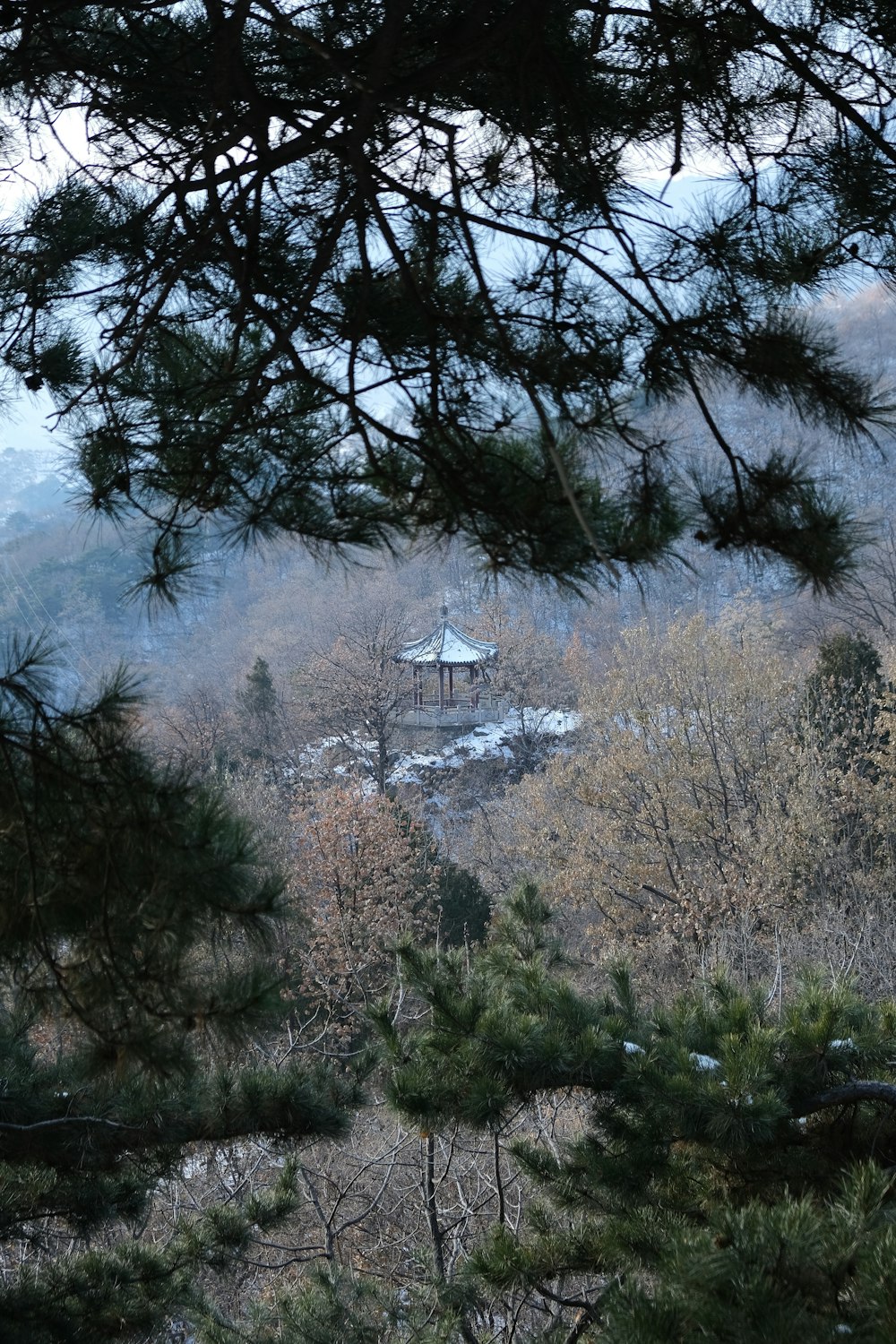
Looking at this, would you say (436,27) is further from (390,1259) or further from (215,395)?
(390,1259)

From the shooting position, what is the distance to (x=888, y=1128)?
2.30 m

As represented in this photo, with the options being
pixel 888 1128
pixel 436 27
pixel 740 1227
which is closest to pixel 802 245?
pixel 436 27

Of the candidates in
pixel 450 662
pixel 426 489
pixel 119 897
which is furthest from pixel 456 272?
pixel 450 662

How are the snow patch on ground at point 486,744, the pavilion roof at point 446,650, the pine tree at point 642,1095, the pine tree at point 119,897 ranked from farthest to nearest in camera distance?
→ the pavilion roof at point 446,650 → the snow patch on ground at point 486,744 → the pine tree at point 642,1095 → the pine tree at point 119,897

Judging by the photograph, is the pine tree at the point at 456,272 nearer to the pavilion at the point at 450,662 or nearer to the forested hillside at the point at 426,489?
the forested hillside at the point at 426,489

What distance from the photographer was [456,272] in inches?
71.5

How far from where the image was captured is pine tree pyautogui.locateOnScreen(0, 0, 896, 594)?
4.81ft

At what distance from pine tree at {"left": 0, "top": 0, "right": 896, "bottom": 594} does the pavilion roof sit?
17107mm

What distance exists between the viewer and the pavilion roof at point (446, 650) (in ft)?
63.8

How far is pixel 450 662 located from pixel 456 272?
57.5 ft

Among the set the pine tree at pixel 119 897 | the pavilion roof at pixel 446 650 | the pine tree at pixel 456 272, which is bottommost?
the pine tree at pixel 119 897

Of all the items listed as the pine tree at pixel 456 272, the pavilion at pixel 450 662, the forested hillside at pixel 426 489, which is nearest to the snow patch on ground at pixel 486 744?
the pavilion at pixel 450 662

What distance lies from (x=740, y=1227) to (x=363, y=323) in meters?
1.30

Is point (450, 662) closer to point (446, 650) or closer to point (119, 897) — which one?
point (446, 650)
